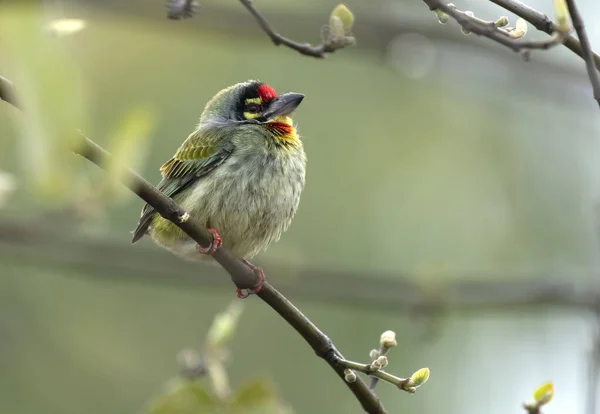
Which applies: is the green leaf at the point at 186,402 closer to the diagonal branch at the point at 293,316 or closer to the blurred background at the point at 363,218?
the diagonal branch at the point at 293,316

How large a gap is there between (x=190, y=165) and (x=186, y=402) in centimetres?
171

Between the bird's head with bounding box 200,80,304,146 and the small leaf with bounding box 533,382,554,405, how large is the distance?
171cm

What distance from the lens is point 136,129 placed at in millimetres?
1455

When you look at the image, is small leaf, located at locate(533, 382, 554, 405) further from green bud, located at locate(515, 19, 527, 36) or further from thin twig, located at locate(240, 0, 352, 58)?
thin twig, located at locate(240, 0, 352, 58)

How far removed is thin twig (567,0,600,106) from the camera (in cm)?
192

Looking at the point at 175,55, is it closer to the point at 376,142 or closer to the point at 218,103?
the point at 376,142

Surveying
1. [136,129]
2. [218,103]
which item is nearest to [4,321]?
[218,103]

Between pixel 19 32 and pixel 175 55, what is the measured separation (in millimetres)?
8756

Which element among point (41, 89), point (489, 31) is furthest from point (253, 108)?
point (41, 89)

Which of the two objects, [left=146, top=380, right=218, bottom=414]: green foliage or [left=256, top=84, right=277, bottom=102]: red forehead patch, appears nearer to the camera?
[left=146, top=380, right=218, bottom=414]: green foliage

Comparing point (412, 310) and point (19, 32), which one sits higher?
point (19, 32)

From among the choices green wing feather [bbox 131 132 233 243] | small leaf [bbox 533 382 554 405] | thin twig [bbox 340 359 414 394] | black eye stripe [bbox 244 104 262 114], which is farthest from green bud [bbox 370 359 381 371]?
black eye stripe [bbox 244 104 262 114]

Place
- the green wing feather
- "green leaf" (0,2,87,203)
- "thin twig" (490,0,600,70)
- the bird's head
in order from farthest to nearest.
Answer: the bird's head → the green wing feather → "thin twig" (490,0,600,70) → "green leaf" (0,2,87,203)

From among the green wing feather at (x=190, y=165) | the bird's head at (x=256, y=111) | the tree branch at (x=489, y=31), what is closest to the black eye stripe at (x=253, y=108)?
the bird's head at (x=256, y=111)
